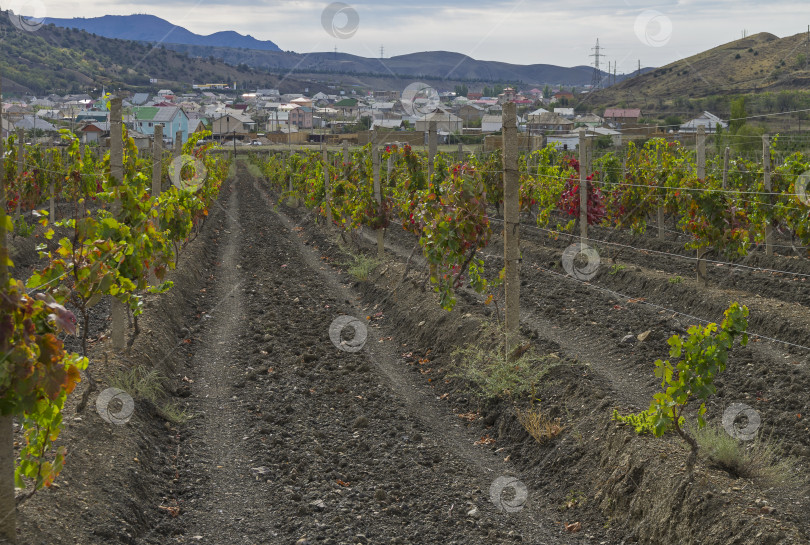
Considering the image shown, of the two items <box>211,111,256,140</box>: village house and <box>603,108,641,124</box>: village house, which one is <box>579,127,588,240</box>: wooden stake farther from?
<box>211,111,256,140</box>: village house

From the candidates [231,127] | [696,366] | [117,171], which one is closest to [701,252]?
[696,366]

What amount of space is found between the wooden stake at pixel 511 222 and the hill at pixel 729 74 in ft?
229

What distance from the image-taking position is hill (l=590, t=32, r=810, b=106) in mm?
75188

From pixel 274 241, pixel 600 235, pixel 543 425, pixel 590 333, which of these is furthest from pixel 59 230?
pixel 543 425

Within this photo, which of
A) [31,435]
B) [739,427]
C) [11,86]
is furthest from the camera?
[11,86]

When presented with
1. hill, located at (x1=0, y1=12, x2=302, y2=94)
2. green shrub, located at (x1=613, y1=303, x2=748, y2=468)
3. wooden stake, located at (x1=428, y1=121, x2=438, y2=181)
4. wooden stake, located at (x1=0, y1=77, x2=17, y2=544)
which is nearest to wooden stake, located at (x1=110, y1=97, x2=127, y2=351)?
wooden stake, located at (x1=0, y1=77, x2=17, y2=544)

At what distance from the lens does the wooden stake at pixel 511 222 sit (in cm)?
813

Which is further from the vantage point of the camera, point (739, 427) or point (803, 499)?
point (739, 427)

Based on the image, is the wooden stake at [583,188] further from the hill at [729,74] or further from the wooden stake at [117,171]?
the hill at [729,74]

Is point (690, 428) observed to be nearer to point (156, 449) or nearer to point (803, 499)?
point (803, 499)

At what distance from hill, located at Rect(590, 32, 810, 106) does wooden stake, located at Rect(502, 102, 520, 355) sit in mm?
69707

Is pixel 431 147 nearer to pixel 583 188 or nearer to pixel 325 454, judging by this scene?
pixel 583 188

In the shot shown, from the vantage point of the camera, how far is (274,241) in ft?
65.1

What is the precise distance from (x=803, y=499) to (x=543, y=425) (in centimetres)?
209
